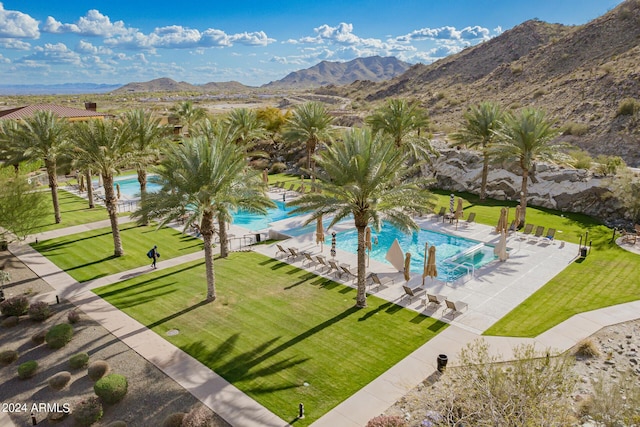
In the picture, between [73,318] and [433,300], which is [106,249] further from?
[433,300]

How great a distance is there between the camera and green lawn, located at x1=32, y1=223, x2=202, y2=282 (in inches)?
937

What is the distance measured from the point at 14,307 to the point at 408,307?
54.7 feet

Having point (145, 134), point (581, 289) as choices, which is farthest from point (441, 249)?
point (145, 134)

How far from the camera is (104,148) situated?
23.2 m

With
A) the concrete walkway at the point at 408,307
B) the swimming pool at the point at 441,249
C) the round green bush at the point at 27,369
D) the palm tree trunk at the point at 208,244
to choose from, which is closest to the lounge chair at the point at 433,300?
the concrete walkway at the point at 408,307

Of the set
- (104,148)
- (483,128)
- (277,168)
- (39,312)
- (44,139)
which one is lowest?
(39,312)

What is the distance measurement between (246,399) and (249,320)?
4.96m

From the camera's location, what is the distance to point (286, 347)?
16.0 m

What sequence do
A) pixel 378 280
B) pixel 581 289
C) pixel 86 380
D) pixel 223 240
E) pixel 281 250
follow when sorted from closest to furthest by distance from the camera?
pixel 86 380 → pixel 581 289 → pixel 378 280 → pixel 223 240 → pixel 281 250

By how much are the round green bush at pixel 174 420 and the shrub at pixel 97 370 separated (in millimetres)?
3746

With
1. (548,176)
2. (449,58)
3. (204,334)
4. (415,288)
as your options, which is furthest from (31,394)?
(449,58)

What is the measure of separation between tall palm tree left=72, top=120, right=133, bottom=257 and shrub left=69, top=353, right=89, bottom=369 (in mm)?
10466

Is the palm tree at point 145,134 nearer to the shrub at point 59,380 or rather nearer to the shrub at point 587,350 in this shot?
the shrub at point 59,380

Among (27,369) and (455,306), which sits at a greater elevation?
(455,306)
